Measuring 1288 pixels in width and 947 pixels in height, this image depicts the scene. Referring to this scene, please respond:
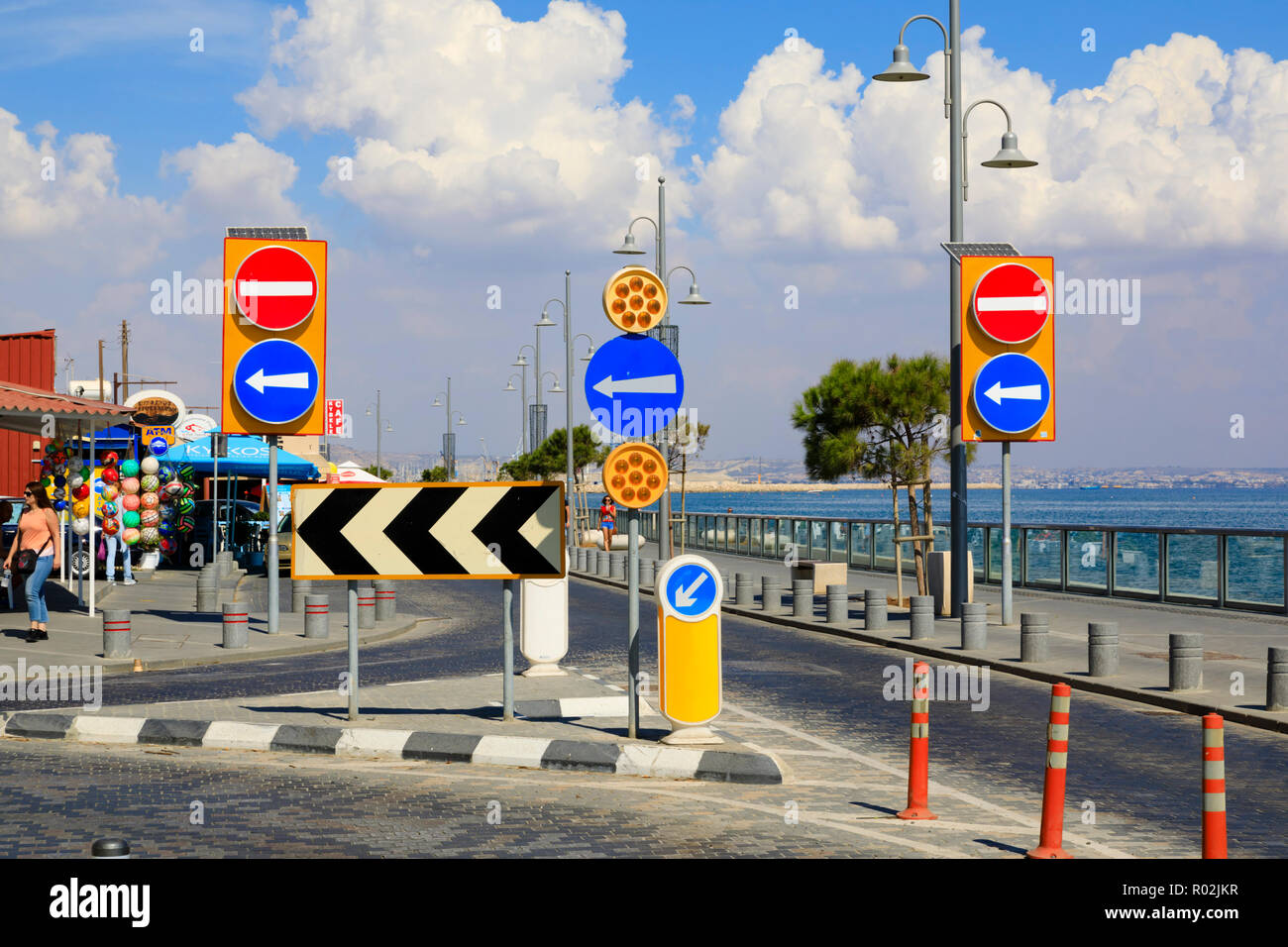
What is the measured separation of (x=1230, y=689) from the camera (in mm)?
13508

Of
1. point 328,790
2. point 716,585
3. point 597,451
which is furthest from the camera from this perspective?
point 597,451

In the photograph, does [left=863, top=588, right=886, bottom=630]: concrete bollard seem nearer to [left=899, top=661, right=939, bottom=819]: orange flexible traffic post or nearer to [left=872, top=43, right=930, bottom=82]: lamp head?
[left=872, top=43, right=930, bottom=82]: lamp head

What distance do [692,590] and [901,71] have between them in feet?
42.9

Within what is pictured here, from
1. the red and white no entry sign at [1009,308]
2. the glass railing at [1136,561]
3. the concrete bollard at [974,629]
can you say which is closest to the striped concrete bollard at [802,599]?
the glass railing at [1136,561]

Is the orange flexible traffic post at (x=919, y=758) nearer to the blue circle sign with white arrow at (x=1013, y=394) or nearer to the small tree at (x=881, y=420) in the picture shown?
the blue circle sign with white arrow at (x=1013, y=394)

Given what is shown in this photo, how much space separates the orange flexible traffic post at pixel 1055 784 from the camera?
7.07m

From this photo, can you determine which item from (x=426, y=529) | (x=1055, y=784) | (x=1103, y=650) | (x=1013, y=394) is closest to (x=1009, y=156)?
(x=1013, y=394)

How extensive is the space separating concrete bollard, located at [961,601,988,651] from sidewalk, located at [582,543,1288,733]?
14 cm

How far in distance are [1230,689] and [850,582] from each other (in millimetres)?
18303

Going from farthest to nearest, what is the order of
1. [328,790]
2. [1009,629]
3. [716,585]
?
[1009,629], [716,585], [328,790]

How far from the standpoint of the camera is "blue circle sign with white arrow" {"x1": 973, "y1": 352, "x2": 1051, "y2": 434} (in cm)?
2042
